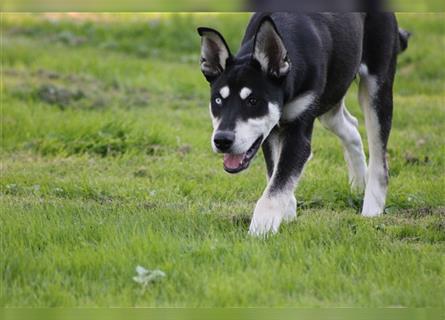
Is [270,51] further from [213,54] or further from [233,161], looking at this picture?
[233,161]

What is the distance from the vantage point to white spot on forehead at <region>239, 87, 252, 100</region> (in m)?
6.68

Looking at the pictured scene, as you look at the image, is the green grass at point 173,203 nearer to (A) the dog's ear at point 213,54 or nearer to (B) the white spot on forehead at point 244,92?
(B) the white spot on forehead at point 244,92

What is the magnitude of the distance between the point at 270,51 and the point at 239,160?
81 centimetres

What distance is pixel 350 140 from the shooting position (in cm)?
865

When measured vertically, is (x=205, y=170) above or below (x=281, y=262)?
below

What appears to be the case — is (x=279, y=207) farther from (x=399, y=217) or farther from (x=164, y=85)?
(x=164, y=85)

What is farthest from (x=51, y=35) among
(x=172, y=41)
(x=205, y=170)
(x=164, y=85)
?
(x=205, y=170)

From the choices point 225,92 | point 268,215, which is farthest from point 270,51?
point 268,215

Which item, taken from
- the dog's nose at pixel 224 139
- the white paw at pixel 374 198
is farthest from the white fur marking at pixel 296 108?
the white paw at pixel 374 198

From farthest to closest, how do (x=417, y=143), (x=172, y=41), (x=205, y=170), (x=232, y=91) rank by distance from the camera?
(x=172, y=41) → (x=417, y=143) → (x=205, y=170) → (x=232, y=91)

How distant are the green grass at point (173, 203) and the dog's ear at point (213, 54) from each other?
3.69 feet

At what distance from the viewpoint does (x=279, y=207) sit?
6867 millimetres

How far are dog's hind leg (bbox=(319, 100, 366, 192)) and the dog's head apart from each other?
1851 mm

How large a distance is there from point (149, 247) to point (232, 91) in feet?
4.27
